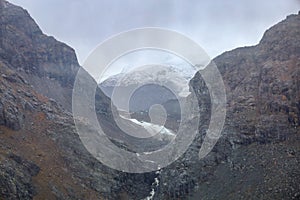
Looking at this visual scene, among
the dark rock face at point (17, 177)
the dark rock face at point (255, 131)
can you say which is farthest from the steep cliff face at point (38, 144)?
the dark rock face at point (255, 131)

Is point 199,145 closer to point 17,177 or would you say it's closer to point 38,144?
point 38,144

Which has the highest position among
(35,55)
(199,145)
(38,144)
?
(35,55)

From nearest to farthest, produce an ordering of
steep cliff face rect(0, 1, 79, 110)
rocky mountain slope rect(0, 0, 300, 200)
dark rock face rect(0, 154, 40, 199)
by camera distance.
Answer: dark rock face rect(0, 154, 40, 199) → rocky mountain slope rect(0, 0, 300, 200) → steep cliff face rect(0, 1, 79, 110)

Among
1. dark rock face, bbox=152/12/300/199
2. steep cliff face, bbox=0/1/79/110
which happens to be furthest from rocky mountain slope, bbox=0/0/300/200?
steep cliff face, bbox=0/1/79/110

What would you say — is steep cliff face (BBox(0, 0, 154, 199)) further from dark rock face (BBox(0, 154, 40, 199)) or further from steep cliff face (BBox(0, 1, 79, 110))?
steep cliff face (BBox(0, 1, 79, 110))

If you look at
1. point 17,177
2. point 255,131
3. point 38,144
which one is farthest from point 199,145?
point 17,177

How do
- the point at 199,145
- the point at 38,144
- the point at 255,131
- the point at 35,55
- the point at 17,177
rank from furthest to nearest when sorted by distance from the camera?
the point at 35,55
the point at 199,145
the point at 38,144
the point at 255,131
the point at 17,177

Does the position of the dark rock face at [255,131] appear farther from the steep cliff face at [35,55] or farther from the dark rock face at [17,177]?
the steep cliff face at [35,55]

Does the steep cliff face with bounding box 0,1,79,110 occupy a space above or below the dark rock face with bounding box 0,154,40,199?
above

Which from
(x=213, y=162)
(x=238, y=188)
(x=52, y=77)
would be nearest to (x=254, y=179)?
(x=238, y=188)
